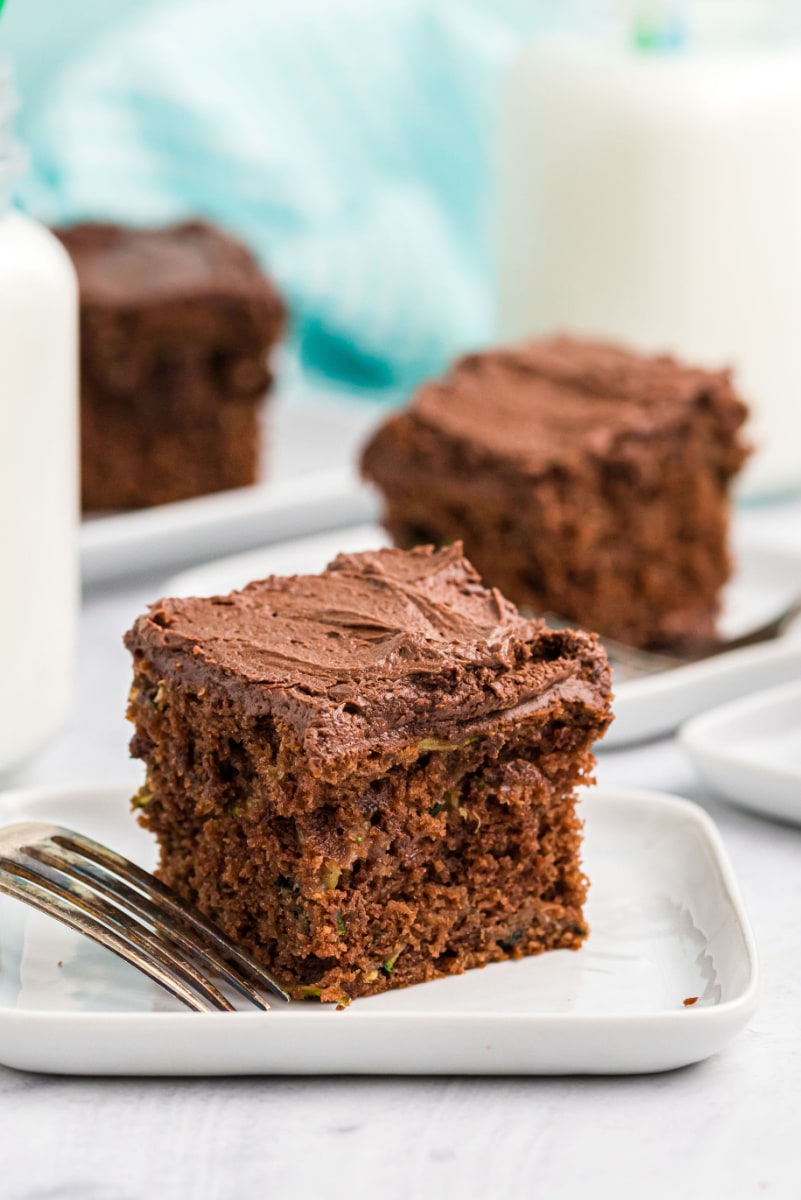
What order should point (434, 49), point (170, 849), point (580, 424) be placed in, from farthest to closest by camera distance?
point (434, 49) → point (580, 424) → point (170, 849)

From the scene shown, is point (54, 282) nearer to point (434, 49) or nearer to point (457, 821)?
point (457, 821)

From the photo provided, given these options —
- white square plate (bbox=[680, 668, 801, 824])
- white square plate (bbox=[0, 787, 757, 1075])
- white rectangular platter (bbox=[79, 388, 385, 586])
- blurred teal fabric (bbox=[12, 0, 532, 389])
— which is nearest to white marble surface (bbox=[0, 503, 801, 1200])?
white square plate (bbox=[0, 787, 757, 1075])

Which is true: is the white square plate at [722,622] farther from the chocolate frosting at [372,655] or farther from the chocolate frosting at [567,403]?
the chocolate frosting at [372,655]

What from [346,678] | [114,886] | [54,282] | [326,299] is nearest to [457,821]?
[346,678]

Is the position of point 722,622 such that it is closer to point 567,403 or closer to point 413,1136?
point 567,403

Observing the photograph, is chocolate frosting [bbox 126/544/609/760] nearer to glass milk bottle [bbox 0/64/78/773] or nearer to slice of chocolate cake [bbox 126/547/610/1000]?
slice of chocolate cake [bbox 126/547/610/1000]

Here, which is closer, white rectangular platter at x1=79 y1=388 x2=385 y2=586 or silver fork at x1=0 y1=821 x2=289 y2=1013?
silver fork at x1=0 y1=821 x2=289 y2=1013

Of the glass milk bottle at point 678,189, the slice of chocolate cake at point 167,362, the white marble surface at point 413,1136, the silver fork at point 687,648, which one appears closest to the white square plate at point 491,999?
the white marble surface at point 413,1136
